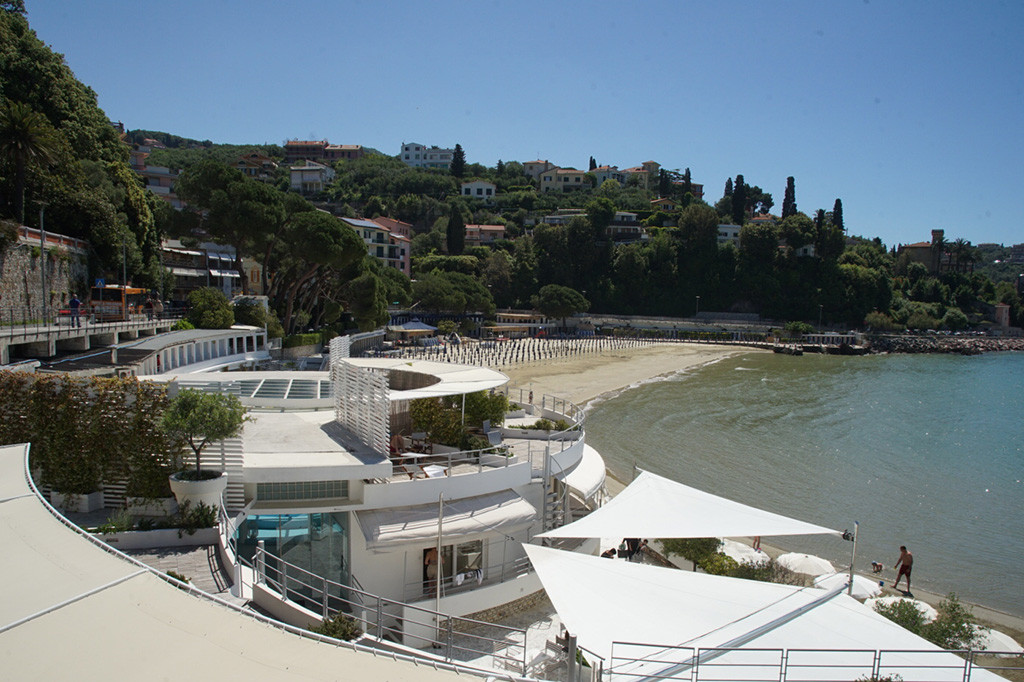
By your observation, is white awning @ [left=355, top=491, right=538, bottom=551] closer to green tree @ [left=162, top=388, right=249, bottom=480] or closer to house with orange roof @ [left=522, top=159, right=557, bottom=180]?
green tree @ [left=162, top=388, right=249, bottom=480]

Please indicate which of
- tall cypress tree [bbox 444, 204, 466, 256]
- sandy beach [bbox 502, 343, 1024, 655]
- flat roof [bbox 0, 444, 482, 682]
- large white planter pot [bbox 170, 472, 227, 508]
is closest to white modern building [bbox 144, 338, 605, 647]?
large white planter pot [bbox 170, 472, 227, 508]

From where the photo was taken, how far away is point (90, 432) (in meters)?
10.3

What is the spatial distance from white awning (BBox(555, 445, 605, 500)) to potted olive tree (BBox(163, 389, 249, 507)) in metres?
6.87

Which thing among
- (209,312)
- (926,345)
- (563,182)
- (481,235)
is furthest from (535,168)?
(209,312)

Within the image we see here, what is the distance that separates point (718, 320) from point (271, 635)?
327 ft

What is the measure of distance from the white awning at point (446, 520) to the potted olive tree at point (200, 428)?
244 cm

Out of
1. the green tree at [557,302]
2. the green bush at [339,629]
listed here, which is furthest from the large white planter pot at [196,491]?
the green tree at [557,302]

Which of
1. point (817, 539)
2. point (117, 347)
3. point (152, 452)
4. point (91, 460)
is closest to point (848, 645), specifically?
point (152, 452)

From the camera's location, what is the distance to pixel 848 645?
7.81 meters

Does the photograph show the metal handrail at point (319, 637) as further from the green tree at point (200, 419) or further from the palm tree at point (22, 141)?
the palm tree at point (22, 141)

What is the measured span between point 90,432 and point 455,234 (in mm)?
89438

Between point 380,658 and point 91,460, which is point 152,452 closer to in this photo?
point 91,460

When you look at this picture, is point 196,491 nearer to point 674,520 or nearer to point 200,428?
point 200,428

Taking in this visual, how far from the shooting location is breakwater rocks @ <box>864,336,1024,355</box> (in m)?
87.6
